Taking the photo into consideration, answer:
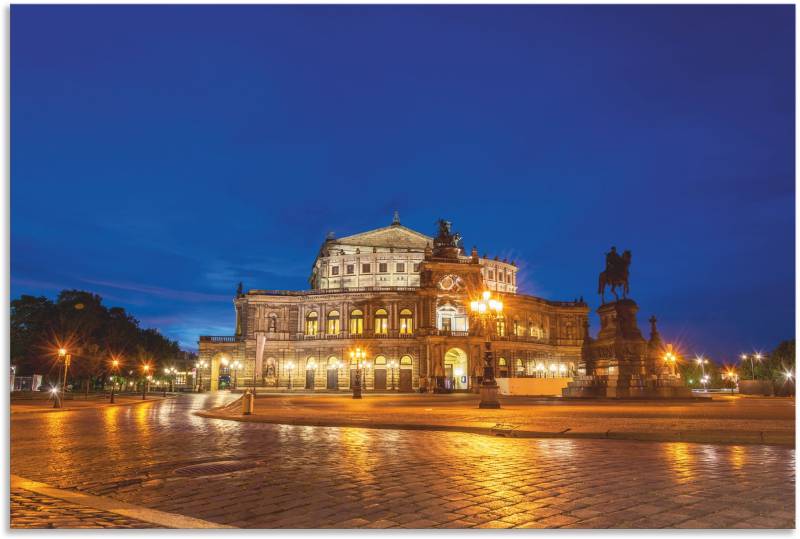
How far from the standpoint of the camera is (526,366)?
7744 cm

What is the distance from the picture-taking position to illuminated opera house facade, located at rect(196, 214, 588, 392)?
236ft

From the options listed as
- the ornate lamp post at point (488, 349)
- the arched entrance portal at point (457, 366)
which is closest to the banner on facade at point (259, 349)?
the arched entrance portal at point (457, 366)

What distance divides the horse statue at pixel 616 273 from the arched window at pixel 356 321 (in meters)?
43.5

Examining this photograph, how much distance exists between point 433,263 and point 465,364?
1223cm

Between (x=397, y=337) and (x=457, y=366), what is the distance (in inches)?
323

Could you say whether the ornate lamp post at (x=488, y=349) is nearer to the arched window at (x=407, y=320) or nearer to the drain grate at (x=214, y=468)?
the drain grate at (x=214, y=468)

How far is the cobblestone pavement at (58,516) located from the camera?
5324 mm

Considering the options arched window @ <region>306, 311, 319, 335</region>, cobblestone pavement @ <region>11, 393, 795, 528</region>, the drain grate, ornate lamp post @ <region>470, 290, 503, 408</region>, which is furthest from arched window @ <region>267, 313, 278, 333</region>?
the drain grate

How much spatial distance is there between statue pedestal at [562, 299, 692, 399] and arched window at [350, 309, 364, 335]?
Result: 141 ft

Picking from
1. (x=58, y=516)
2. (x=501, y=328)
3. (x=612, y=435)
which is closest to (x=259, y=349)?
(x=501, y=328)

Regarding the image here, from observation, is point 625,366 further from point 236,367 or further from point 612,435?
point 236,367

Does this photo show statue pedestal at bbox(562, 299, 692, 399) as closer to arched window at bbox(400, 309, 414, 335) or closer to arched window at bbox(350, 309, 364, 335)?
arched window at bbox(400, 309, 414, 335)

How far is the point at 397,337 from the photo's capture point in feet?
239

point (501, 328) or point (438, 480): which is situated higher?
point (501, 328)
